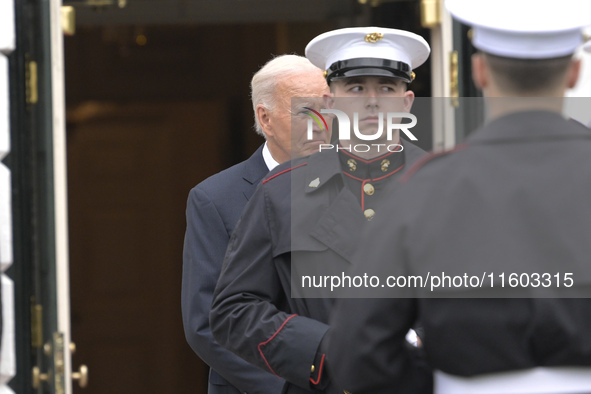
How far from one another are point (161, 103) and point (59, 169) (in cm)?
323

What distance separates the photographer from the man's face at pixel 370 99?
6.75ft

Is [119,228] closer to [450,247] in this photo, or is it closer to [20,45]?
[20,45]

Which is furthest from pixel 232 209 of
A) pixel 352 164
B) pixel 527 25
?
pixel 527 25

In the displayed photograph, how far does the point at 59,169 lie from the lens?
2979 millimetres

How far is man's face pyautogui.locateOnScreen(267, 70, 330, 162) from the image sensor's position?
2660mm

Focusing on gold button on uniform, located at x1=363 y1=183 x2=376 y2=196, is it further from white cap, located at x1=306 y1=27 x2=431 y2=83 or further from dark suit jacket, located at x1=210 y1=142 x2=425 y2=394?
white cap, located at x1=306 y1=27 x2=431 y2=83

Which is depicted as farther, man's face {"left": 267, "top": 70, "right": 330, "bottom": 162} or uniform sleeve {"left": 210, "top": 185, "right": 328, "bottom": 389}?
man's face {"left": 267, "top": 70, "right": 330, "bottom": 162}

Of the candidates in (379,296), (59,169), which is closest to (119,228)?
(59,169)

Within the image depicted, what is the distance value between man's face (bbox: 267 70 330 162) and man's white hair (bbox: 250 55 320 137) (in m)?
0.02

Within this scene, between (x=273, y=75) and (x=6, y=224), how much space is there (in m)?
0.92

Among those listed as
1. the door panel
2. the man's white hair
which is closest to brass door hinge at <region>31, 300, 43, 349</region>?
the man's white hair

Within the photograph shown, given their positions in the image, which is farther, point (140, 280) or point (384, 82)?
point (140, 280)

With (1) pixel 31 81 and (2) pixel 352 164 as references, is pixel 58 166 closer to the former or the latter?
(1) pixel 31 81

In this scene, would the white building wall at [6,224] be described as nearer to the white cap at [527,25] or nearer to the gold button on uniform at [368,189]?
the gold button on uniform at [368,189]
